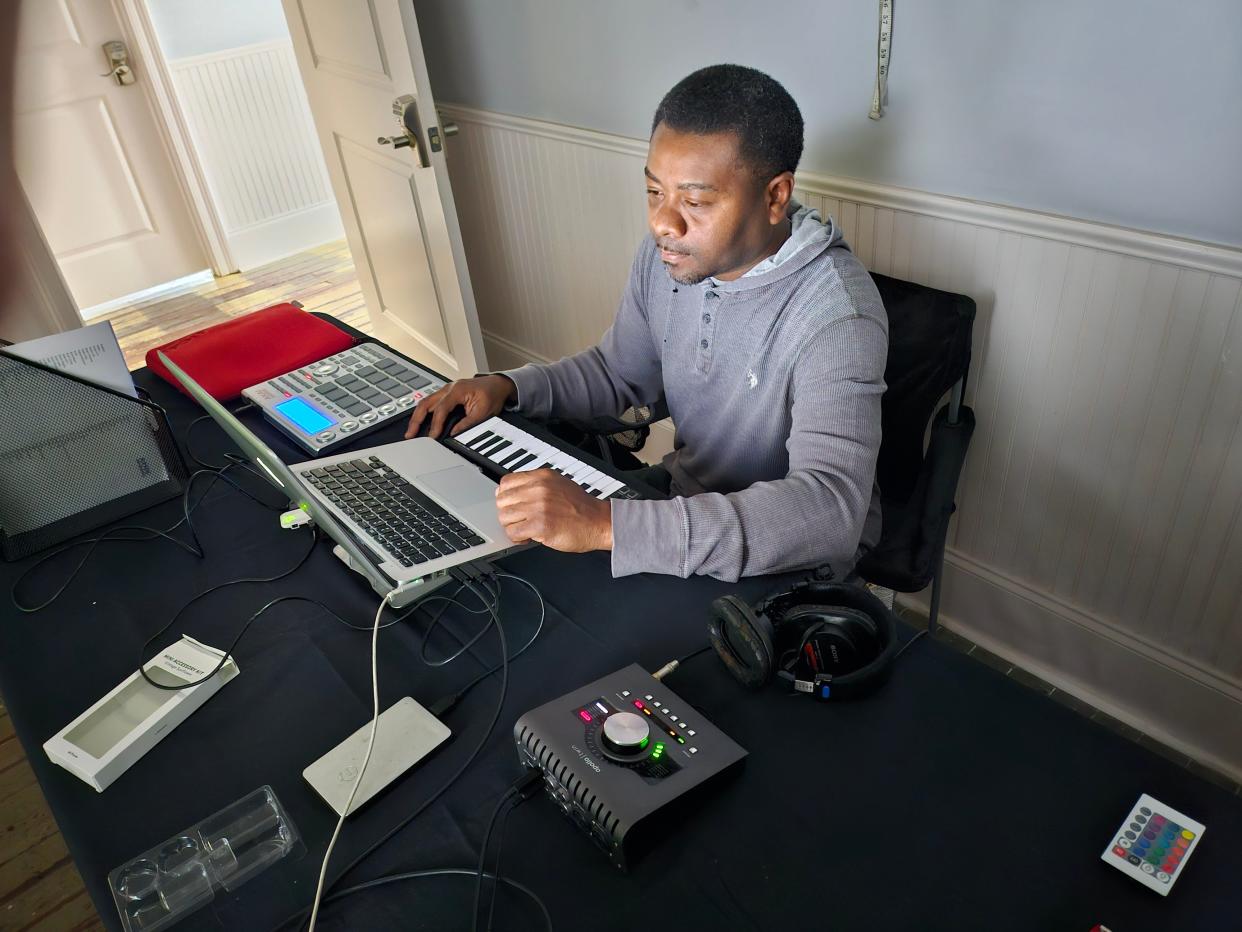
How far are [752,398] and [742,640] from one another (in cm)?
56

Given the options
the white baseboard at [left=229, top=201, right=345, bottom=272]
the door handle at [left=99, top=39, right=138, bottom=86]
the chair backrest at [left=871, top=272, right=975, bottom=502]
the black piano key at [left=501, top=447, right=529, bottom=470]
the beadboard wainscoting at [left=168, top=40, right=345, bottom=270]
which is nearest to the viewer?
the black piano key at [left=501, top=447, right=529, bottom=470]

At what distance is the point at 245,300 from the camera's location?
412 cm

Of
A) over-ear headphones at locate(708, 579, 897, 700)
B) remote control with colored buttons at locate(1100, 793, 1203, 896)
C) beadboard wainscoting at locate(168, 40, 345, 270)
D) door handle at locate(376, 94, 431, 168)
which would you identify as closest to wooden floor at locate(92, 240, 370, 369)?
beadboard wainscoting at locate(168, 40, 345, 270)

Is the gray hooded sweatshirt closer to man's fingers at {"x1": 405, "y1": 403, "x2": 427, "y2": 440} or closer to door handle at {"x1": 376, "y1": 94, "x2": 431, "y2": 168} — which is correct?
man's fingers at {"x1": 405, "y1": 403, "x2": 427, "y2": 440}

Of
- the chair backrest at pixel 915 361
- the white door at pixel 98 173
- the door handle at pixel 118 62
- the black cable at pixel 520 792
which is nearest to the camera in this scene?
the black cable at pixel 520 792

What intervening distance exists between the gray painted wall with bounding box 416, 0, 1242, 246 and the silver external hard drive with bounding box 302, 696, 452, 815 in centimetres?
129

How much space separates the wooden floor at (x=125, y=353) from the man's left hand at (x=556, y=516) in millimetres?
797

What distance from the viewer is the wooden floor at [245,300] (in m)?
3.86

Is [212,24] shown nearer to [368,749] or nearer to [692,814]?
[368,749]

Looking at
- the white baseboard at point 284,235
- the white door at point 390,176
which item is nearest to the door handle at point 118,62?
the white baseboard at point 284,235

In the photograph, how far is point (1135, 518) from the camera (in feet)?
5.27

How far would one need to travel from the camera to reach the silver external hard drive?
0.90 meters

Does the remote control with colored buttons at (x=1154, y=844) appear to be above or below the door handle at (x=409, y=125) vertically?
below

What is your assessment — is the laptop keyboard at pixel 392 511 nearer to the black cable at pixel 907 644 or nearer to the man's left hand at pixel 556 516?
the man's left hand at pixel 556 516
